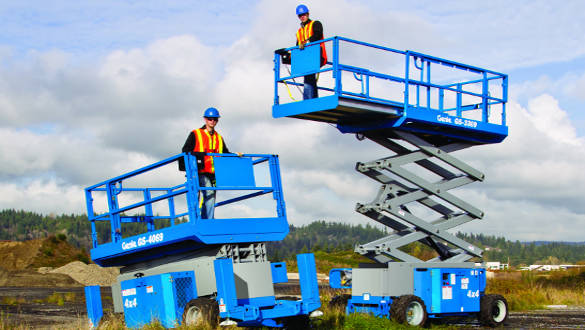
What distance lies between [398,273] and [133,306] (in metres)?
5.18

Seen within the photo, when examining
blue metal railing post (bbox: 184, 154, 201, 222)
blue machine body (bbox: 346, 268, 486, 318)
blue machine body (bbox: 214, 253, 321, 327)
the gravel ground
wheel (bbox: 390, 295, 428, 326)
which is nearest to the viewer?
blue machine body (bbox: 214, 253, 321, 327)

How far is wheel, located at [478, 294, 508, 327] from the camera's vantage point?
1542cm

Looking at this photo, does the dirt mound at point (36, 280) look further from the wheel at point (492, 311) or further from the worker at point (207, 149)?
the worker at point (207, 149)

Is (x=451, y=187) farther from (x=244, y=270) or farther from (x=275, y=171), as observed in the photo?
(x=244, y=270)

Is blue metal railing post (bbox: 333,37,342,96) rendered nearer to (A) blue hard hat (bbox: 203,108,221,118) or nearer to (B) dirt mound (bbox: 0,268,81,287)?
(A) blue hard hat (bbox: 203,108,221,118)

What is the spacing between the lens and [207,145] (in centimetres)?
1240

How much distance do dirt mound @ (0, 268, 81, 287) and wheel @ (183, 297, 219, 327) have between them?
30147mm

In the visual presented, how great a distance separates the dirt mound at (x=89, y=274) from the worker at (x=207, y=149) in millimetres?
29469

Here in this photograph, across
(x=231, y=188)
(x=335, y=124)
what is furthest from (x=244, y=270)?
(x=335, y=124)

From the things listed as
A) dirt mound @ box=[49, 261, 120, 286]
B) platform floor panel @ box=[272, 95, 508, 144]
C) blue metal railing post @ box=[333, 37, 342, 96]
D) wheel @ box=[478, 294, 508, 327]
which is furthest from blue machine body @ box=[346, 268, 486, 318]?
dirt mound @ box=[49, 261, 120, 286]

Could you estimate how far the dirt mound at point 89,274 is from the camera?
4066 centimetres

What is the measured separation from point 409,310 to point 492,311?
7.89 ft

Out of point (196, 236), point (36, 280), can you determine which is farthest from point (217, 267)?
point (36, 280)

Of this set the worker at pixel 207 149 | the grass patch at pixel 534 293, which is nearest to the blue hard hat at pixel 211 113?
the worker at pixel 207 149
